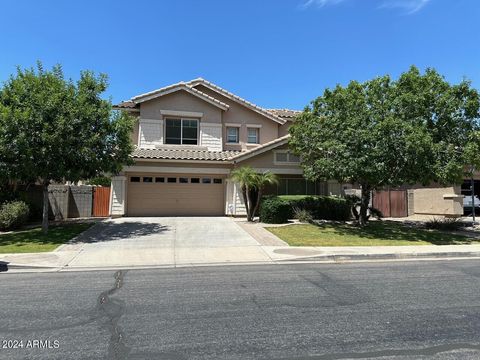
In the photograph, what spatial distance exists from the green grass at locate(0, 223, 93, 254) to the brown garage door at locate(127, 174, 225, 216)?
4.32m

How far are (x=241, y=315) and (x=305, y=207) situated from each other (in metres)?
14.3

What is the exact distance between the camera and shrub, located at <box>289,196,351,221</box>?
19672 millimetres

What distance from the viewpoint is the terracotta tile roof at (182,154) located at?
20.8 meters

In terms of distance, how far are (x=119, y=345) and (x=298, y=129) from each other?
1477cm

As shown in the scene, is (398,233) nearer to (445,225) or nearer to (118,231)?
(445,225)

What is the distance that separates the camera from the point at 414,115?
610 inches

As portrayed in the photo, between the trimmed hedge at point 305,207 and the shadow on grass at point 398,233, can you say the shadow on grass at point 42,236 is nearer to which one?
the trimmed hedge at point 305,207

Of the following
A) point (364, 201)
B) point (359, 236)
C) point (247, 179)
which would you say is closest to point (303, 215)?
point (364, 201)

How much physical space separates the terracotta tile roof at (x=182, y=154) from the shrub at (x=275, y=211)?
394 centimetres

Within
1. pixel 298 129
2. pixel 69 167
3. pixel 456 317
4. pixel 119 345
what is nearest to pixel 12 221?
pixel 69 167

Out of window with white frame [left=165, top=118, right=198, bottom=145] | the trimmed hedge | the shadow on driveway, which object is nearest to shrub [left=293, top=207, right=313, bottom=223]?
the trimmed hedge

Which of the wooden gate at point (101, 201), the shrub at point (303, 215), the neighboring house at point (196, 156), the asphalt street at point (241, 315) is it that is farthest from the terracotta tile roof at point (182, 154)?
the asphalt street at point (241, 315)

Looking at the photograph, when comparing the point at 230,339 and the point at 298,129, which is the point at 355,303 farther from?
the point at 298,129

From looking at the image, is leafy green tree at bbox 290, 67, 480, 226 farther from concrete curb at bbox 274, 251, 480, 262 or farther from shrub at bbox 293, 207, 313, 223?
concrete curb at bbox 274, 251, 480, 262
